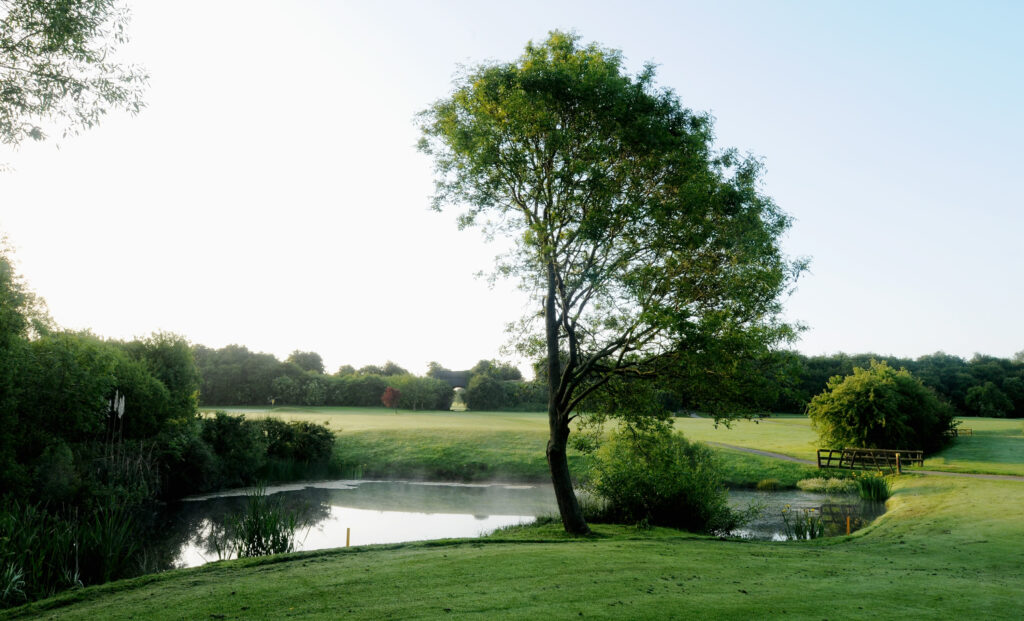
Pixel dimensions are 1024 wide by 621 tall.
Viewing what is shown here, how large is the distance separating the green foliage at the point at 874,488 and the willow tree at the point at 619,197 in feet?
51.0

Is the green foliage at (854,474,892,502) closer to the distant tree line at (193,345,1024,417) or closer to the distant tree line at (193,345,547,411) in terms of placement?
the distant tree line at (193,345,1024,417)

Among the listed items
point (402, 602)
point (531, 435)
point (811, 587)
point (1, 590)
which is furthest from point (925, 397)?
point (1, 590)

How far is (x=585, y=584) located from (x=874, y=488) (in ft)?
72.4

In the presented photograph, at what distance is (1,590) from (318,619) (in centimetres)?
621

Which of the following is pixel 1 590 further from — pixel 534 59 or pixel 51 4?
pixel 534 59

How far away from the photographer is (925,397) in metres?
40.0

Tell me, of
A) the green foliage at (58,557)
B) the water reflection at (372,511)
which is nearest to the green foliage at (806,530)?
the water reflection at (372,511)

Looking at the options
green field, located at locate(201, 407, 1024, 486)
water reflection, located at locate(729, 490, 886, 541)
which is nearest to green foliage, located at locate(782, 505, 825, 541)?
water reflection, located at locate(729, 490, 886, 541)

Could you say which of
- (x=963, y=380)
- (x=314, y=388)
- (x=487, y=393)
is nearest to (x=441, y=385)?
(x=487, y=393)

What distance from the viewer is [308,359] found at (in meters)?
102

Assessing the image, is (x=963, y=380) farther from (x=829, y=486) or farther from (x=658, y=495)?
(x=658, y=495)

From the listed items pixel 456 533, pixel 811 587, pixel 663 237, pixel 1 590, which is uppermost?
pixel 663 237

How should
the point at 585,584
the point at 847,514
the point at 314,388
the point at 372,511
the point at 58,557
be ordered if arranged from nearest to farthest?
the point at 585,584, the point at 58,557, the point at 847,514, the point at 372,511, the point at 314,388

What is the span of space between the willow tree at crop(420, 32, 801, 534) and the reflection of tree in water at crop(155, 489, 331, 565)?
37.8 ft
